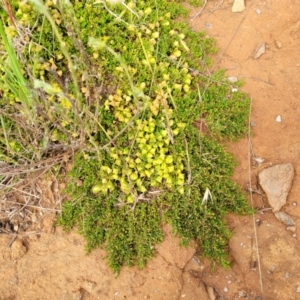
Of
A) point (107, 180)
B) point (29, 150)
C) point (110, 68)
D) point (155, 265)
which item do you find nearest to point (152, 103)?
point (110, 68)

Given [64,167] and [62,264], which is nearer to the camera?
[62,264]

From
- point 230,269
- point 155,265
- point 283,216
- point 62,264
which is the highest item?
point 283,216

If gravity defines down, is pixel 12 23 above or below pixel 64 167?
above

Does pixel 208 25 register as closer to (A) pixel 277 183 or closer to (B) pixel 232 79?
(B) pixel 232 79

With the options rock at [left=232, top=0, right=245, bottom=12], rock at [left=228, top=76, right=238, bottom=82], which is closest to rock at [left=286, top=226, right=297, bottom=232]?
rock at [left=228, top=76, right=238, bottom=82]

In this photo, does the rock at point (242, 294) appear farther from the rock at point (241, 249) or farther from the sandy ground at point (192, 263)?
the rock at point (241, 249)

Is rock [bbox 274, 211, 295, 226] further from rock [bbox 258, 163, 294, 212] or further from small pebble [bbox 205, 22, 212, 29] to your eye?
small pebble [bbox 205, 22, 212, 29]

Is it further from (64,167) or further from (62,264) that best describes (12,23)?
(62,264)
